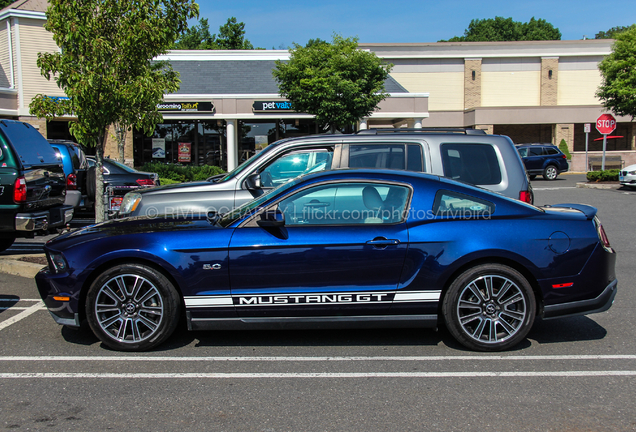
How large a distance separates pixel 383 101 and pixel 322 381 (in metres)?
25.1

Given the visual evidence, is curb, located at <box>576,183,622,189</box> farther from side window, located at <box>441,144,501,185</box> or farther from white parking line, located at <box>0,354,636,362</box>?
white parking line, located at <box>0,354,636,362</box>

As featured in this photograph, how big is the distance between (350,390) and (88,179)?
367 inches

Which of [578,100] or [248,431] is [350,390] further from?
[578,100]

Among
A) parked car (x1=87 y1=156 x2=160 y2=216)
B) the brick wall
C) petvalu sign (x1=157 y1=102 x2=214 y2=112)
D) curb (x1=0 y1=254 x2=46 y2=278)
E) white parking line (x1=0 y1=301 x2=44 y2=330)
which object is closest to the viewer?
white parking line (x1=0 y1=301 x2=44 y2=330)

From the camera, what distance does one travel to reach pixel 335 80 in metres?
22.6

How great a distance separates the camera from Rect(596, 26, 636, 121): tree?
92.2 feet

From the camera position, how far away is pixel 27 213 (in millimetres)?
8172

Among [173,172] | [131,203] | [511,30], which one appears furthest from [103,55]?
[511,30]

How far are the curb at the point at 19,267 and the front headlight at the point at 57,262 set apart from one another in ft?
10.2

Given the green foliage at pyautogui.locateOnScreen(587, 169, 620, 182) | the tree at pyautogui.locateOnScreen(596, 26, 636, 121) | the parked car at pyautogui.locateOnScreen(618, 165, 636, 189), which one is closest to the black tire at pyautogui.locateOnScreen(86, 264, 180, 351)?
the parked car at pyautogui.locateOnScreen(618, 165, 636, 189)

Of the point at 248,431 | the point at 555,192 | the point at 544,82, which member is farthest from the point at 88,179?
the point at 544,82

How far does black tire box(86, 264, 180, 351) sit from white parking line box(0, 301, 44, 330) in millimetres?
1523

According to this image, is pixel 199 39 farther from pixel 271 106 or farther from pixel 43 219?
pixel 43 219

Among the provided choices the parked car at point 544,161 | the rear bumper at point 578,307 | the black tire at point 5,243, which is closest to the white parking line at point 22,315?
the black tire at point 5,243
